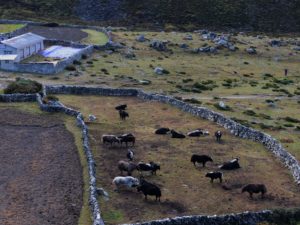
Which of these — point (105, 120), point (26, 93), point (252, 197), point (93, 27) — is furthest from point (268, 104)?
point (93, 27)

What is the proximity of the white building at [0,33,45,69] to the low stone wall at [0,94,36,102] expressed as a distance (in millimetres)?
17203

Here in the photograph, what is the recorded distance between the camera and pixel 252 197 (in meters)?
36.4

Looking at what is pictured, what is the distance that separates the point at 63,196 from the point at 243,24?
110048 millimetres

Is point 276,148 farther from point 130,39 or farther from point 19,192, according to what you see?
point 130,39

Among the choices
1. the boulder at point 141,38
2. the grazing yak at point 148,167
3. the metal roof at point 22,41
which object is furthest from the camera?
the boulder at point 141,38

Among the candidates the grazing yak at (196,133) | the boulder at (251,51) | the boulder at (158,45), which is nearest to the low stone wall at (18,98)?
the grazing yak at (196,133)

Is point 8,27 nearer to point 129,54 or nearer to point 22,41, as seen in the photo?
point 22,41

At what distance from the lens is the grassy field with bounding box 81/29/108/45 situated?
10094cm

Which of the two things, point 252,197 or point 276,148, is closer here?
point 252,197

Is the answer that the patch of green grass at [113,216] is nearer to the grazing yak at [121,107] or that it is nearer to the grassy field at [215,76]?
the grassy field at [215,76]

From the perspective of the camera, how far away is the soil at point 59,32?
105062mm

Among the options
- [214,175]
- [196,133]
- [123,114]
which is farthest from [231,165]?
[123,114]

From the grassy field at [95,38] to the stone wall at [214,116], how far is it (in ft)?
111

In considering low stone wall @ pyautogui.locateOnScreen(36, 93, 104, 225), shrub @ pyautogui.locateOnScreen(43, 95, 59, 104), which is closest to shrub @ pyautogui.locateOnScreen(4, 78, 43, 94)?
shrub @ pyautogui.locateOnScreen(43, 95, 59, 104)
